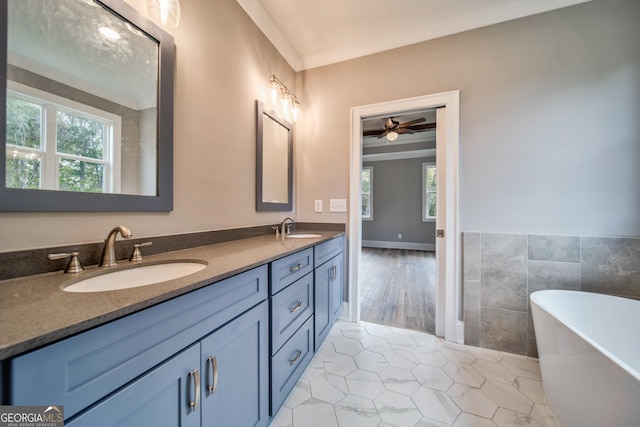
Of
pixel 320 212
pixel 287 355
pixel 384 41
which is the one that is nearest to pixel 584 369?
pixel 287 355

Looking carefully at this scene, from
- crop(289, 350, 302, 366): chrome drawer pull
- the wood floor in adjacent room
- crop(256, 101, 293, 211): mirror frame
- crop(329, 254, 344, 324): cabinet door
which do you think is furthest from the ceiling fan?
crop(289, 350, 302, 366): chrome drawer pull

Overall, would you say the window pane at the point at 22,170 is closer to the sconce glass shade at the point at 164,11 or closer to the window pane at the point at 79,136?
the window pane at the point at 79,136

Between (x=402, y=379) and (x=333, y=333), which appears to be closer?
(x=402, y=379)

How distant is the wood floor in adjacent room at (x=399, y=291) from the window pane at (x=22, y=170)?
7.05 ft

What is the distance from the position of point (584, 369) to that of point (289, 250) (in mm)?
1349

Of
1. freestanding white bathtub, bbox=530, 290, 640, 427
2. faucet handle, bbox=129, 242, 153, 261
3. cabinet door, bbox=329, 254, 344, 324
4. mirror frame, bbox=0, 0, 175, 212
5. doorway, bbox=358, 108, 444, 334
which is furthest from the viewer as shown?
doorway, bbox=358, 108, 444, 334

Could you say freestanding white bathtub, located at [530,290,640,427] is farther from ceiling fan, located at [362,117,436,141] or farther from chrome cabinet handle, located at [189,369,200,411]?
ceiling fan, located at [362,117,436,141]

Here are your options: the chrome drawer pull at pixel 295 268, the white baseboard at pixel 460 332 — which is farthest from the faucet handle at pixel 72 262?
the white baseboard at pixel 460 332

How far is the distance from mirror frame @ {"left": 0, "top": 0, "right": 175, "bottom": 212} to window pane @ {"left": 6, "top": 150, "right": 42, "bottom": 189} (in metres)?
0.02

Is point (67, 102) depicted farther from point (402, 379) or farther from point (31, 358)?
point (402, 379)

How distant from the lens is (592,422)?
92 centimetres

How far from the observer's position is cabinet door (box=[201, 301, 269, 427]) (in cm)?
77

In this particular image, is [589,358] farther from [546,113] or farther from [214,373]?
[546,113]

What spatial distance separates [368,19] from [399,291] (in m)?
2.86
